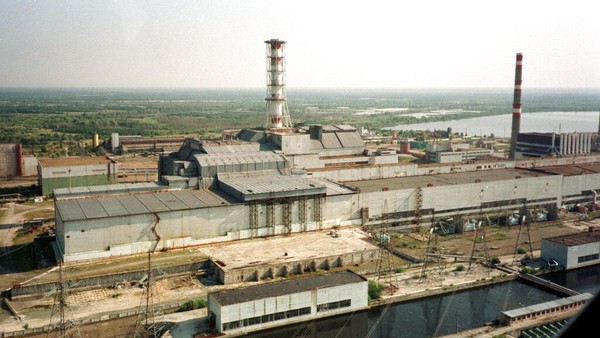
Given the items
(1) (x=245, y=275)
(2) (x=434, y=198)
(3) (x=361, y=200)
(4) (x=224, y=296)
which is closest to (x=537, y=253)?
(2) (x=434, y=198)

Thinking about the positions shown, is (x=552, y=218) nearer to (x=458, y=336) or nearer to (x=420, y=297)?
(x=420, y=297)

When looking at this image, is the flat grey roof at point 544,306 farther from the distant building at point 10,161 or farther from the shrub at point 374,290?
the distant building at point 10,161

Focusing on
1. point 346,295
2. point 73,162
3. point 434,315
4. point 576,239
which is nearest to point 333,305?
point 346,295

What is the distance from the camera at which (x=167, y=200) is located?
2238 centimetres

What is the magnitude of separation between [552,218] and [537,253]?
6.52m

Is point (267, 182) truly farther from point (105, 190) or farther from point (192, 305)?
point (192, 305)

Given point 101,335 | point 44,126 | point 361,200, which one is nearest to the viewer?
point 101,335

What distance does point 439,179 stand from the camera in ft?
96.0

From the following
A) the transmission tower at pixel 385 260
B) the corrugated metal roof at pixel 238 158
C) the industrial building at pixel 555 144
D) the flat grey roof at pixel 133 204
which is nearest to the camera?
the transmission tower at pixel 385 260

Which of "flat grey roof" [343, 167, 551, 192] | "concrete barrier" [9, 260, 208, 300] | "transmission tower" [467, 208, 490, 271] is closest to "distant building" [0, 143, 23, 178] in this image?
"flat grey roof" [343, 167, 551, 192]

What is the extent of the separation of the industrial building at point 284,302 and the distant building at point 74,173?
66.0ft

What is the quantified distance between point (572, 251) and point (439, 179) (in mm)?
9848

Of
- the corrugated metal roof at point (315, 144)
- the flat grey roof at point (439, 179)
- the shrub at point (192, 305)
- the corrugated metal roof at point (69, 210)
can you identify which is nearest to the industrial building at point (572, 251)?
the flat grey roof at point (439, 179)

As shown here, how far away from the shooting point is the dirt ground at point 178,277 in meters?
16.2
